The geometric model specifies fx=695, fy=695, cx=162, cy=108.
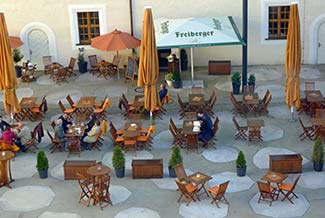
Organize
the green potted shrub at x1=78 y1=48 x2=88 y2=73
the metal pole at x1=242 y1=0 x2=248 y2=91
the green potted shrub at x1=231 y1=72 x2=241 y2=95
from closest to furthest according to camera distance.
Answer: the metal pole at x1=242 y1=0 x2=248 y2=91 < the green potted shrub at x1=231 y1=72 x2=241 y2=95 < the green potted shrub at x1=78 y1=48 x2=88 y2=73

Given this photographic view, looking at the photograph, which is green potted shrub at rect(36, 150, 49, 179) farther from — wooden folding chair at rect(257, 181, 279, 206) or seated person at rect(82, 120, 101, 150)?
wooden folding chair at rect(257, 181, 279, 206)

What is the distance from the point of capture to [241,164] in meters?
20.1

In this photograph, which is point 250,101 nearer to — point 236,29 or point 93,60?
point 236,29

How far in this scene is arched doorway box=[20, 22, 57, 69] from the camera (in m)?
30.5

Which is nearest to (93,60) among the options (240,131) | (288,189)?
(240,131)

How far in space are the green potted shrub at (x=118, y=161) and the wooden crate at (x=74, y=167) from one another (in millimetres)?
634

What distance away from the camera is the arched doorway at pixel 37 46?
30.7m

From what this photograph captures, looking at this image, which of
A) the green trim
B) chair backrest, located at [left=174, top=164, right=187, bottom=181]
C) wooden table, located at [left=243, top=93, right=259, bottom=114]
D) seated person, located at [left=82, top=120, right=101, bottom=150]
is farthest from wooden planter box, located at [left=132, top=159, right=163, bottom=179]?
the green trim

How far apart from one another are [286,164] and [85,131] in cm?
667

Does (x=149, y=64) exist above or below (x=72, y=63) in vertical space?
above

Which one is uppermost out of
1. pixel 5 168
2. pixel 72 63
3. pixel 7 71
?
pixel 7 71

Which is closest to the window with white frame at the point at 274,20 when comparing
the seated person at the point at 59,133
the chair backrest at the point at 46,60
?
the chair backrest at the point at 46,60

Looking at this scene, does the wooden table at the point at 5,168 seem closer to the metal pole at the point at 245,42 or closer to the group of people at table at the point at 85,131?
the group of people at table at the point at 85,131

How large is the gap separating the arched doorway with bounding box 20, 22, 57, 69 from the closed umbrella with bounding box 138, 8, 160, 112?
841 cm
